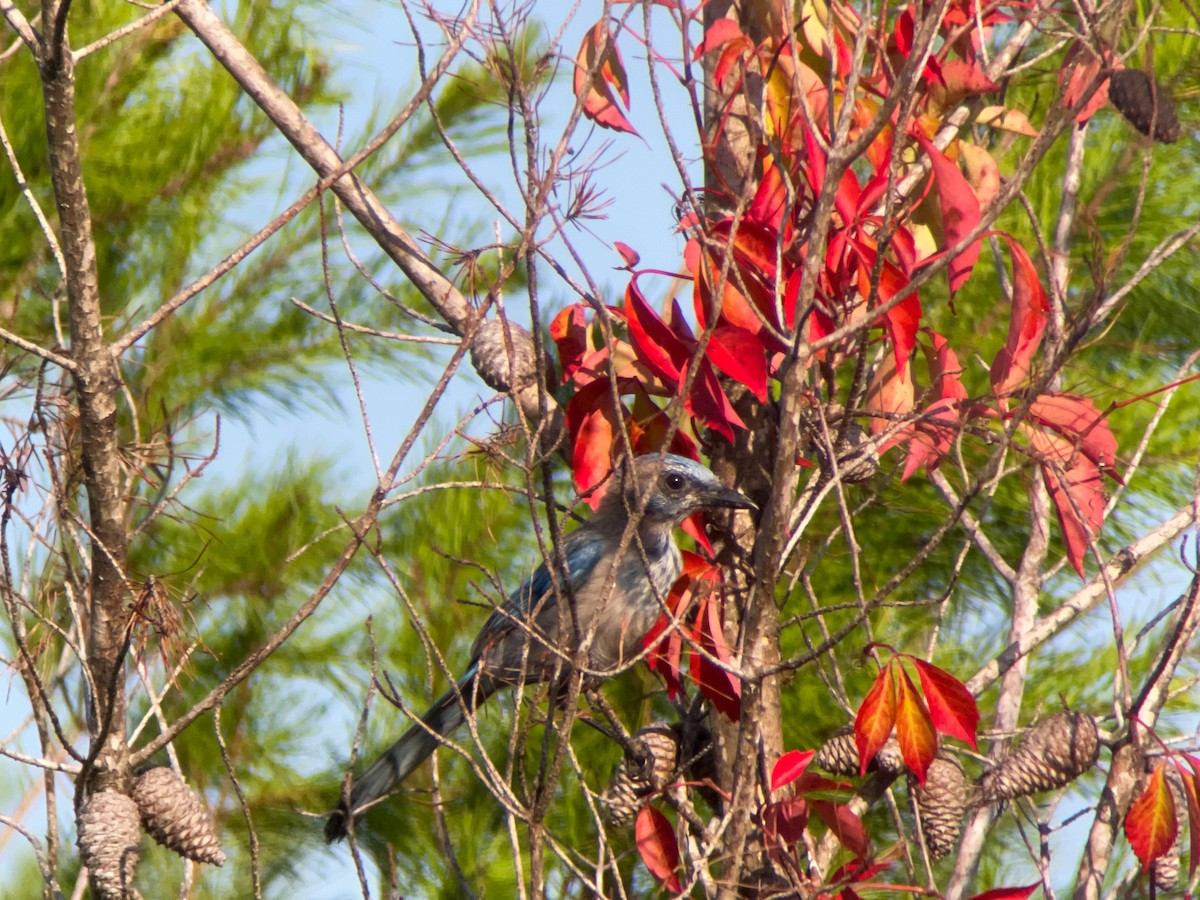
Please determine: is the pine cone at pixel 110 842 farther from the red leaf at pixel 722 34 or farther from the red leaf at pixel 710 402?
the red leaf at pixel 722 34

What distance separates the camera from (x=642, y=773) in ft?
9.39

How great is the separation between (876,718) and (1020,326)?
29.3 inches

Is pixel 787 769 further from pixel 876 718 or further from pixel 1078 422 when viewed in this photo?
pixel 1078 422

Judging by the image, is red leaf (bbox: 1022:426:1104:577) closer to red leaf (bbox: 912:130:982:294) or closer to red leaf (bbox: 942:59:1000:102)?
red leaf (bbox: 912:130:982:294)

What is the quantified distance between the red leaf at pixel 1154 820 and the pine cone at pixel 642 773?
0.84m

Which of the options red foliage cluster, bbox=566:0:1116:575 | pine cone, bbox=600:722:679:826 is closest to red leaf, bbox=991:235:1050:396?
red foliage cluster, bbox=566:0:1116:575

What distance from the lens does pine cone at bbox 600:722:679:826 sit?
9.28 ft

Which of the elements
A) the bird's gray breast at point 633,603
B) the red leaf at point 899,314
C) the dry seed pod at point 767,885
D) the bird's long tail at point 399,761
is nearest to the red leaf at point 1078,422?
the red leaf at point 899,314

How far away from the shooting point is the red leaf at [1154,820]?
2.50 metres

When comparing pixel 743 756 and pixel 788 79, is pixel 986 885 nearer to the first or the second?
pixel 743 756

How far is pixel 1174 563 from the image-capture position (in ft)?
14.3

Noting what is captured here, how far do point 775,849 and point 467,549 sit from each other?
6.82 ft

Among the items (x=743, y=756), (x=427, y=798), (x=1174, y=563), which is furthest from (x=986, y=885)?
(x=743, y=756)

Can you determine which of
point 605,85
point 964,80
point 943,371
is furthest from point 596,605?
point 964,80
